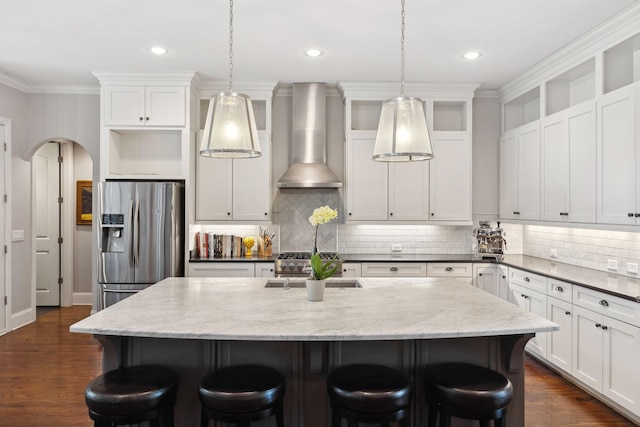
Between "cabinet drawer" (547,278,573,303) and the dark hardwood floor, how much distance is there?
0.73 metres

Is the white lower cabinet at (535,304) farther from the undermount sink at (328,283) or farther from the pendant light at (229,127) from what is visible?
the pendant light at (229,127)

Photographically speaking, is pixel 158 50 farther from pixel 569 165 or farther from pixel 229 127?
pixel 569 165

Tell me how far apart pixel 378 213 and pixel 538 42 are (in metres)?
2.32

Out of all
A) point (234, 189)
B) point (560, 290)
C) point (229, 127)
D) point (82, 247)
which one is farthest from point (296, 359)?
point (82, 247)

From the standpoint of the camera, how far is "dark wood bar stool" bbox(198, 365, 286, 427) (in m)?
1.93

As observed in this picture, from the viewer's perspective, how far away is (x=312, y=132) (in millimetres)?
5164

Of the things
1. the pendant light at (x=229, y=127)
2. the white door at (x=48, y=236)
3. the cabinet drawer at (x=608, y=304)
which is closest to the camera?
the pendant light at (x=229, y=127)

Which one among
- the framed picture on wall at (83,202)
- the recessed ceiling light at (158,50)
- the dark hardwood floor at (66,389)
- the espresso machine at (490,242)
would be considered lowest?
the dark hardwood floor at (66,389)

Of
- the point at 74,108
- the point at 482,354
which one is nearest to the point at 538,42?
the point at 482,354

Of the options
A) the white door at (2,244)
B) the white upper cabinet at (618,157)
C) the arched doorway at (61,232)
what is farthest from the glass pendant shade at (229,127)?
the arched doorway at (61,232)

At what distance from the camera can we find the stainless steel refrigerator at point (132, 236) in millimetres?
4484

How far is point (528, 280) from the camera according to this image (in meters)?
4.15

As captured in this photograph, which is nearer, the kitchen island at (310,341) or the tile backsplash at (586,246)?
the kitchen island at (310,341)

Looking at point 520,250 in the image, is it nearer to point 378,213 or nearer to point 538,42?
point 378,213
